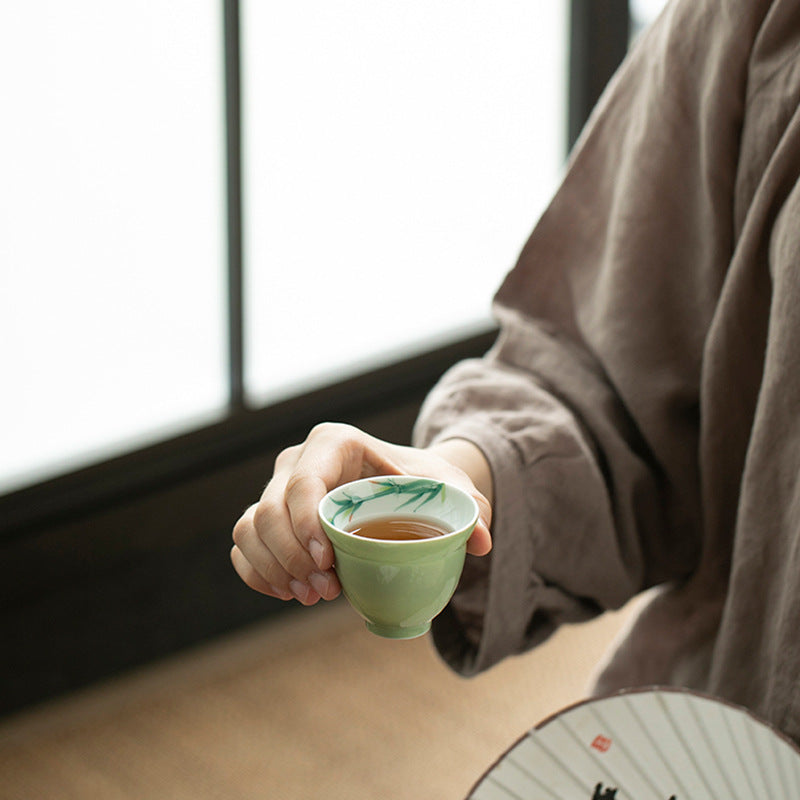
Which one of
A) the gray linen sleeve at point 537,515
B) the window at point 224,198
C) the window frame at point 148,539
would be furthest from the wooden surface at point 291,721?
the gray linen sleeve at point 537,515

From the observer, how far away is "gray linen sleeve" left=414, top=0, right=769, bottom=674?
2.60 feet

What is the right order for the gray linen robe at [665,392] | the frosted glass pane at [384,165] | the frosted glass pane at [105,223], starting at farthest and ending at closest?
the frosted glass pane at [384,165], the frosted glass pane at [105,223], the gray linen robe at [665,392]

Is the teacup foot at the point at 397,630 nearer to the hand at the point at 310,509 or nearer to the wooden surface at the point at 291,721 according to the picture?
the hand at the point at 310,509

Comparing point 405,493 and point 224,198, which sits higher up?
point 405,493

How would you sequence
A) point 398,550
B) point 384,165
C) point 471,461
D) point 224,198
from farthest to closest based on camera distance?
1. point 384,165
2. point 224,198
3. point 471,461
4. point 398,550

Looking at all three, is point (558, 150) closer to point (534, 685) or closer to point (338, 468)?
point (534, 685)

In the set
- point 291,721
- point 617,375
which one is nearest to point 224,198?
point 291,721

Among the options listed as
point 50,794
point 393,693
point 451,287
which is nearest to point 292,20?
point 451,287

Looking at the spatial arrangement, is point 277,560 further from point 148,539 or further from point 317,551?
point 148,539

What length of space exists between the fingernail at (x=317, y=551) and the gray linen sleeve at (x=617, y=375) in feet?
0.59

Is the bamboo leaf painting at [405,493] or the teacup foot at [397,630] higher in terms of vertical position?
the bamboo leaf painting at [405,493]

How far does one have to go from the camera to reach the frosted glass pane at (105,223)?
1.89 meters

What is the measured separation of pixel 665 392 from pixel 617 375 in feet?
0.13

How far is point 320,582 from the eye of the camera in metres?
0.65
